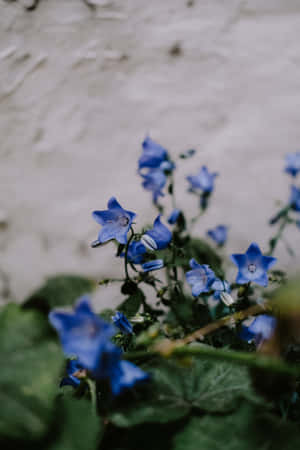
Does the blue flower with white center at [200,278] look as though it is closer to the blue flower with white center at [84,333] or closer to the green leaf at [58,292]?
the blue flower with white center at [84,333]

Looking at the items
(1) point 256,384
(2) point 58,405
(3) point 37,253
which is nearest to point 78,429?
(2) point 58,405

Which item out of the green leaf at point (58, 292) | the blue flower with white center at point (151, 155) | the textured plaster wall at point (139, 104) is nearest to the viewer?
the blue flower with white center at point (151, 155)

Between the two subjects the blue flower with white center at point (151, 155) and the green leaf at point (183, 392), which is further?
the blue flower with white center at point (151, 155)

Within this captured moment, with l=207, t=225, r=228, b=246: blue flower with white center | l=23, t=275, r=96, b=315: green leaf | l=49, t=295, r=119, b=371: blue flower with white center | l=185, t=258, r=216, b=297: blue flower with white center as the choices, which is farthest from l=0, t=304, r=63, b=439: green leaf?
l=23, t=275, r=96, b=315: green leaf

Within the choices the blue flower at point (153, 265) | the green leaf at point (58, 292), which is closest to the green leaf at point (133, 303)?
the blue flower at point (153, 265)

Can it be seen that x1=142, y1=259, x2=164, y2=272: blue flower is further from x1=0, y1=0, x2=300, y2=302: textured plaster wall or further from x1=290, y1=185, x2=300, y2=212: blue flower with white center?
x1=0, y1=0, x2=300, y2=302: textured plaster wall

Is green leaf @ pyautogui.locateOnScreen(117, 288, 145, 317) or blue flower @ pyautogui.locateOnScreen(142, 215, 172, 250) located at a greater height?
blue flower @ pyautogui.locateOnScreen(142, 215, 172, 250)

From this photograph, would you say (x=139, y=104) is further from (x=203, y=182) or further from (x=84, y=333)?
(x=84, y=333)
